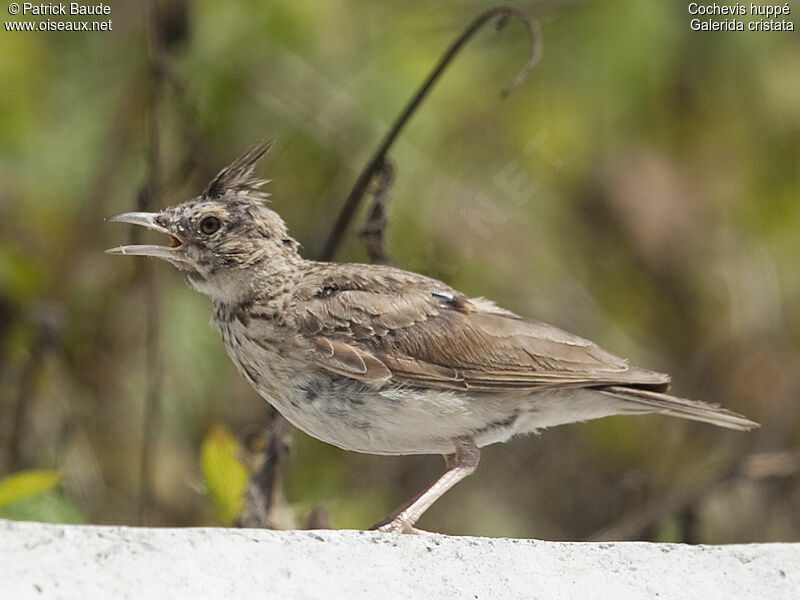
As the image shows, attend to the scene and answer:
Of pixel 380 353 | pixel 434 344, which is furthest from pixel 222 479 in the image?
pixel 434 344

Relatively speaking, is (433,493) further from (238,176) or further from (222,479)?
(238,176)

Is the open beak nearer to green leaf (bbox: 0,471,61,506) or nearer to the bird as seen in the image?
the bird

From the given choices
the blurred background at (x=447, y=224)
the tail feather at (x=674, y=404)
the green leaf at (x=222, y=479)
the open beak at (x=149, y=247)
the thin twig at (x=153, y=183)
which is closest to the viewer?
the open beak at (x=149, y=247)

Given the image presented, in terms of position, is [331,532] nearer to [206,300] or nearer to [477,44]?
[206,300]

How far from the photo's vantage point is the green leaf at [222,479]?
465cm

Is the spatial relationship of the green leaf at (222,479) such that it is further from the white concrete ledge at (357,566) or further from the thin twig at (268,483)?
the white concrete ledge at (357,566)

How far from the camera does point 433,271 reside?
6445 mm

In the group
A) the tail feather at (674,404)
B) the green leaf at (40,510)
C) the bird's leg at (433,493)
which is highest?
the tail feather at (674,404)

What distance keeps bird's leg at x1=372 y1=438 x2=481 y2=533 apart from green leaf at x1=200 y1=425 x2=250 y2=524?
813 mm

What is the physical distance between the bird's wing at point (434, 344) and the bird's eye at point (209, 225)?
366 mm

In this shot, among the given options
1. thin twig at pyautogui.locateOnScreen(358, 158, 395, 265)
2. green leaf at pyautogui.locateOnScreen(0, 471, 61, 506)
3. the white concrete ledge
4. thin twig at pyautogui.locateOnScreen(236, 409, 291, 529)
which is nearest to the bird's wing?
thin twig at pyautogui.locateOnScreen(358, 158, 395, 265)

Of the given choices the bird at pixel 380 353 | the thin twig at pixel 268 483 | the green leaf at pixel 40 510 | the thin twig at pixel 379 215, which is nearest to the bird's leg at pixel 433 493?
the bird at pixel 380 353

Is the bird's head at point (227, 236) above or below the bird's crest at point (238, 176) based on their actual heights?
below

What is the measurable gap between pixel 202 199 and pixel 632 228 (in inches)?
183
